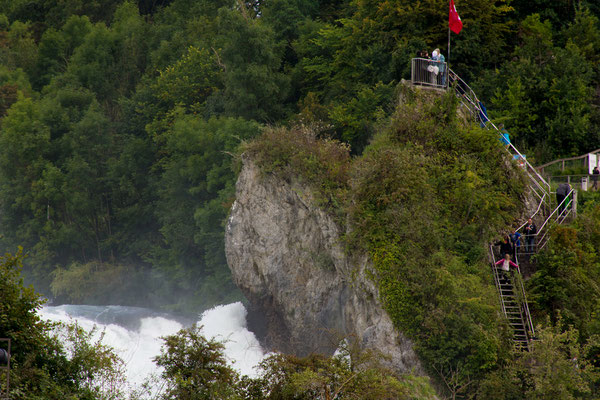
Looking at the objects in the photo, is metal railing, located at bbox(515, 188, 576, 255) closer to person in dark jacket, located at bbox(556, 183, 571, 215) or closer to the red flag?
person in dark jacket, located at bbox(556, 183, 571, 215)

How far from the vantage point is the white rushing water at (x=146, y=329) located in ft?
149

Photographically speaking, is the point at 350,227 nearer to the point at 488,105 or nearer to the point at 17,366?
the point at 488,105

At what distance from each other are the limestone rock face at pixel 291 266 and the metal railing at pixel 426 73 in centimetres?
658

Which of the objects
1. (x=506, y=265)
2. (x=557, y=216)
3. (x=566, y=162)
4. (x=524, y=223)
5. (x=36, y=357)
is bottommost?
(x=36, y=357)

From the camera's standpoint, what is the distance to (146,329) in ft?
167

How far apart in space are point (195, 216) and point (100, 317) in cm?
831

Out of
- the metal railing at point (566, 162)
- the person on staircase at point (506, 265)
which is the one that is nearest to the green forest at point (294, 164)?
the person on staircase at point (506, 265)

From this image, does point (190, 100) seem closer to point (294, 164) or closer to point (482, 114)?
point (294, 164)

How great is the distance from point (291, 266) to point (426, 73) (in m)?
10.4

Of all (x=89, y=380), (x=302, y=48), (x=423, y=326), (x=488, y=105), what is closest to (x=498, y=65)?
(x=488, y=105)

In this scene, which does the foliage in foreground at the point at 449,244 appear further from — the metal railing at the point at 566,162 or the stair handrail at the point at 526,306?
the metal railing at the point at 566,162

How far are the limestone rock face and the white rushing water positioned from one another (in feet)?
5.52

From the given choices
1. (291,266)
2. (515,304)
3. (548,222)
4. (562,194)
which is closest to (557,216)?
(548,222)

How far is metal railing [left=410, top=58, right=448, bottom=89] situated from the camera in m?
37.9
